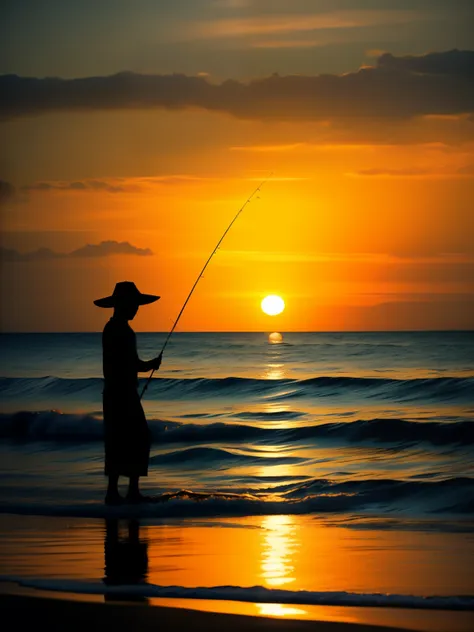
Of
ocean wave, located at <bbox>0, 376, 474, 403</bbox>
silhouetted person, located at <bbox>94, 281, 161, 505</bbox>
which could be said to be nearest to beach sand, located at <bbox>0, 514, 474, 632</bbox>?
silhouetted person, located at <bbox>94, 281, 161, 505</bbox>

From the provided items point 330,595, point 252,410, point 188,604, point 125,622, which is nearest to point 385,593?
point 330,595

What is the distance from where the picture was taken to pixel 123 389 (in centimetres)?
833

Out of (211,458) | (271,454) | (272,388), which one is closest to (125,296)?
(211,458)

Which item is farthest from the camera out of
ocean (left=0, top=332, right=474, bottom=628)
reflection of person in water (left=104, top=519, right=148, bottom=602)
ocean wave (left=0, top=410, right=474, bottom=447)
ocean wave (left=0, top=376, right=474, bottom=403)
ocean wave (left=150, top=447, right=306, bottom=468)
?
ocean wave (left=0, top=376, right=474, bottom=403)

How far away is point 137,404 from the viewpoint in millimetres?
8359

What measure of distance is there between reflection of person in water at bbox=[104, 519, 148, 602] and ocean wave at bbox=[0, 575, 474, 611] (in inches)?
3.7

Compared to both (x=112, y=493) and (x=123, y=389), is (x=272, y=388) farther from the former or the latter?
(x=123, y=389)

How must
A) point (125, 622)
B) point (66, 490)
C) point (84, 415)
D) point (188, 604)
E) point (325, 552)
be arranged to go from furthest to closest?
point (84, 415) → point (66, 490) → point (325, 552) → point (188, 604) → point (125, 622)

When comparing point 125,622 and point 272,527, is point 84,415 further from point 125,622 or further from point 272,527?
point 125,622

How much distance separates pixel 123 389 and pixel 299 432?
880 centimetres

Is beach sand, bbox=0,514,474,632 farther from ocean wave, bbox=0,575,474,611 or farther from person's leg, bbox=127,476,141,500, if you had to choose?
person's leg, bbox=127,476,141,500

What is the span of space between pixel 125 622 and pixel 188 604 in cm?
47

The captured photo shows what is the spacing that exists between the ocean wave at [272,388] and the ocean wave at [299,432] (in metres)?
5.22

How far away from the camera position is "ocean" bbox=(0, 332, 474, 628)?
8438 mm
